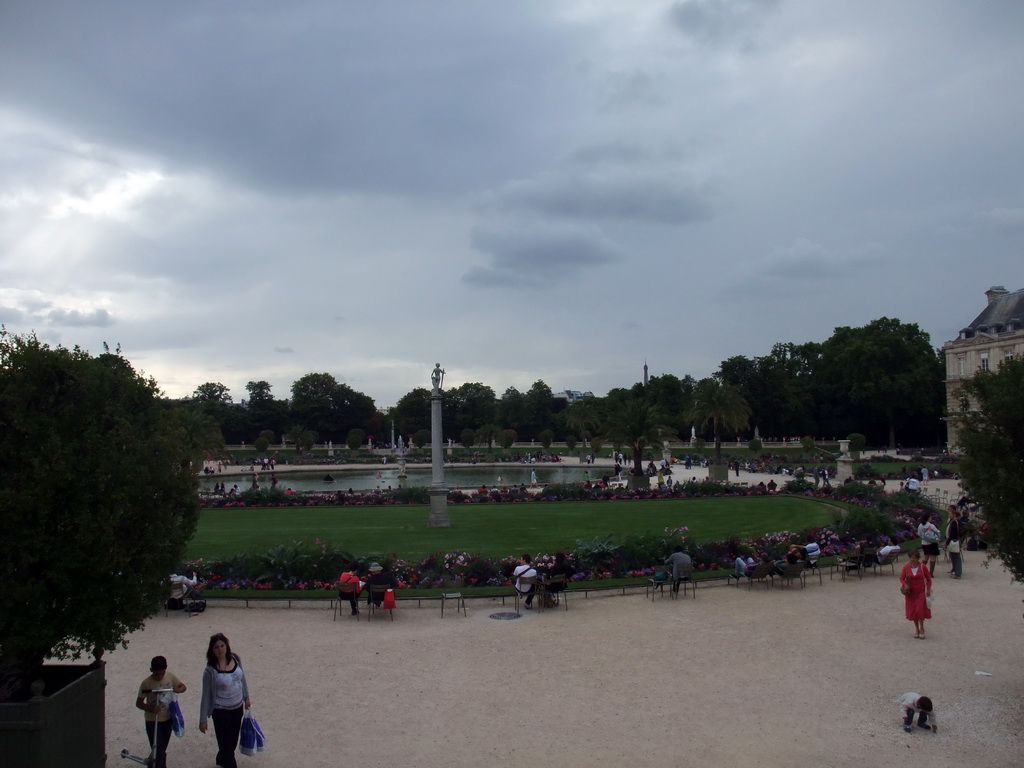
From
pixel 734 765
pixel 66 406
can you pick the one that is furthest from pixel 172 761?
pixel 734 765

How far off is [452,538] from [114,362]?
16029 mm

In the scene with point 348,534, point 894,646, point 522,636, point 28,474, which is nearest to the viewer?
point 28,474

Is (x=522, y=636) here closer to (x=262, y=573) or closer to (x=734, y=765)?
(x=734, y=765)

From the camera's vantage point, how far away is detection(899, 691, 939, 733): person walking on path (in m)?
8.21

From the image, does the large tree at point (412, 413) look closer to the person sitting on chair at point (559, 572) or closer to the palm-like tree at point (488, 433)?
the palm-like tree at point (488, 433)

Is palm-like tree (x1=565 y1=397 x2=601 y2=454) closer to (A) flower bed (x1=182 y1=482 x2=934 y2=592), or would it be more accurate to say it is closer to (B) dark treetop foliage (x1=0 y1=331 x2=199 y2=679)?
(A) flower bed (x1=182 y1=482 x2=934 y2=592)

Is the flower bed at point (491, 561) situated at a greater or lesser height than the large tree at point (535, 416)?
lesser

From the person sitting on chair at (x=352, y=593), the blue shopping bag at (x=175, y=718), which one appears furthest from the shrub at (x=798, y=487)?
the blue shopping bag at (x=175, y=718)

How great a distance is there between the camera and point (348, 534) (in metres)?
24.4

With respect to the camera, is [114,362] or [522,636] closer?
[114,362]

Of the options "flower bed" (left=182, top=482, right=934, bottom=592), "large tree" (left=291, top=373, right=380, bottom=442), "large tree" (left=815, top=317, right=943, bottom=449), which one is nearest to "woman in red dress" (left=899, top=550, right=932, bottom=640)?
"flower bed" (left=182, top=482, right=934, bottom=592)

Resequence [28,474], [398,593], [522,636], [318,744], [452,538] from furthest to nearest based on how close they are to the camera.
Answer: [452,538]
[398,593]
[522,636]
[318,744]
[28,474]

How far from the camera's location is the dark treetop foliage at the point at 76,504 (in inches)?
264

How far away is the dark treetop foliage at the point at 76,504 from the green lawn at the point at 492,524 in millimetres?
10795
